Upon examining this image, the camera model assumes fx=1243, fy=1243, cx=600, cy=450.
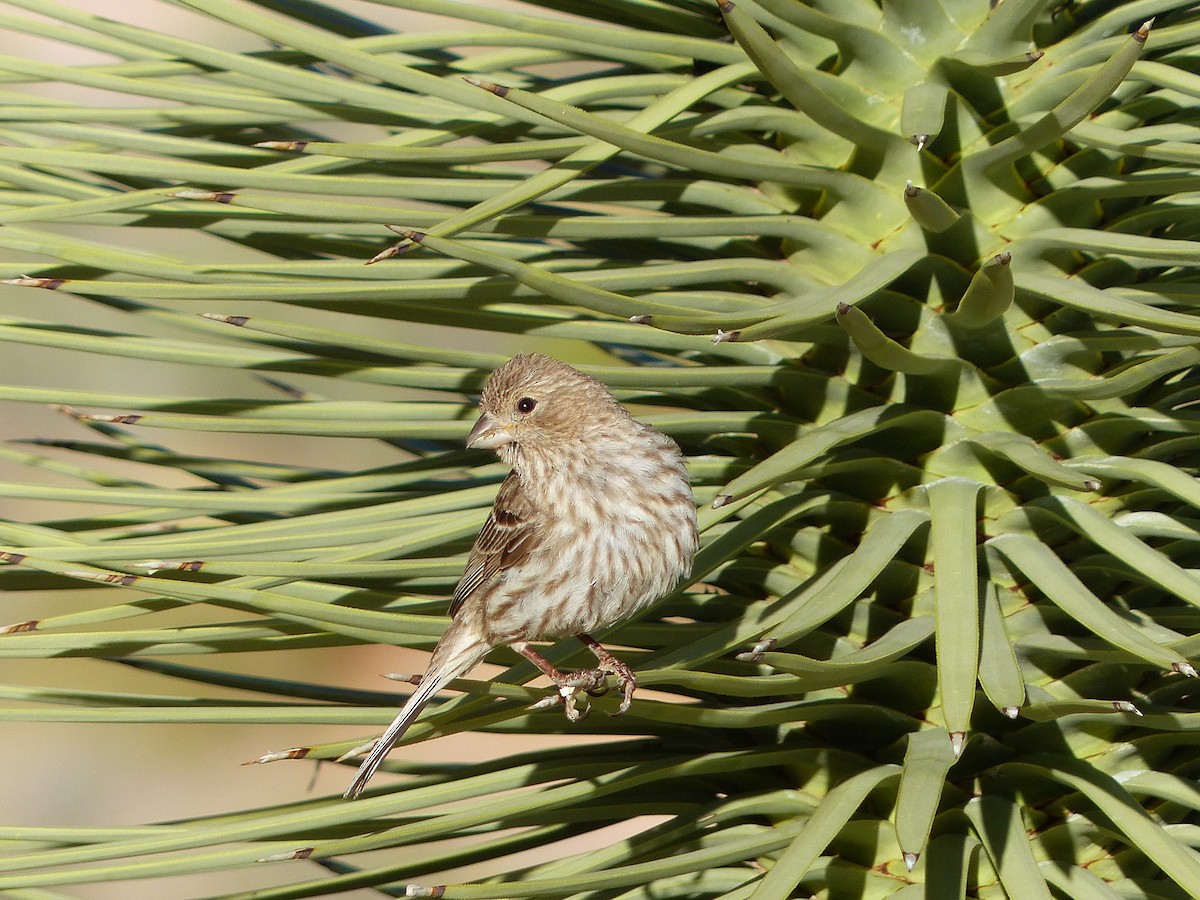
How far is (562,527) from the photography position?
8.24 ft

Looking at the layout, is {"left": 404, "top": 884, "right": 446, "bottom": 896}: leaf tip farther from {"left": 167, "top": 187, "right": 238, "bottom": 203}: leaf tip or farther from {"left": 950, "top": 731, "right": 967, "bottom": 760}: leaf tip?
{"left": 167, "top": 187, "right": 238, "bottom": 203}: leaf tip

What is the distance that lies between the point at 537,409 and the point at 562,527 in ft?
0.82

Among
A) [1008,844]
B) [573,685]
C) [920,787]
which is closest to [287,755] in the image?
[573,685]

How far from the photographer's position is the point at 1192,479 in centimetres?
170

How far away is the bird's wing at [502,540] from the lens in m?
2.15

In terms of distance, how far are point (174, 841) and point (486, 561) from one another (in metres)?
0.68

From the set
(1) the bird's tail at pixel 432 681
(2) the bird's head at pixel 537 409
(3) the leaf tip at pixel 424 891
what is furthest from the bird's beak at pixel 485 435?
(3) the leaf tip at pixel 424 891

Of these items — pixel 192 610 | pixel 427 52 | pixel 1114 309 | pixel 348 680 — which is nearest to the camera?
pixel 1114 309

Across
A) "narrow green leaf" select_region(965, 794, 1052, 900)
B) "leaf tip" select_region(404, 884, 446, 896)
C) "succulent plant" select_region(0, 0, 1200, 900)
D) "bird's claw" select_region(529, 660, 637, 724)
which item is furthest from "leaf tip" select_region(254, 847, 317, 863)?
"narrow green leaf" select_region(965, 794, 1052, 900)

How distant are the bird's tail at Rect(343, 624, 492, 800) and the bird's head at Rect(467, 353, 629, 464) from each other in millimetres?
354

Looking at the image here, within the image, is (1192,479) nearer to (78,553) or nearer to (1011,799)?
(1011,799)

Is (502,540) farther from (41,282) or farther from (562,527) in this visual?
(41,282)

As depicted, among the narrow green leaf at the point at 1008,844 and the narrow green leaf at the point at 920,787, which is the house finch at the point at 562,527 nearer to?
the narrow green leaf at the point at 920,787

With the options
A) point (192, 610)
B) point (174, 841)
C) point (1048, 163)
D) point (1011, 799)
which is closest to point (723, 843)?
point (1011, 799)
